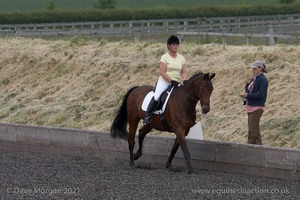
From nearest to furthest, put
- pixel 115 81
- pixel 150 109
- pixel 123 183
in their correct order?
pixel 123 183 → pixel 150 109 → pixel 115 81

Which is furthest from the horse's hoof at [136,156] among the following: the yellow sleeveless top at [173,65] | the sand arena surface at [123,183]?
the yellow sleeveless top at [173,65]

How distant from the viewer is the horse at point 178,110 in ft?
44.4

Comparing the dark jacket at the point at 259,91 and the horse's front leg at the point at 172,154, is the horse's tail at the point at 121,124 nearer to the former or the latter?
the horse's front leg at the point at 172,154

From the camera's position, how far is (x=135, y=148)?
16.0 m

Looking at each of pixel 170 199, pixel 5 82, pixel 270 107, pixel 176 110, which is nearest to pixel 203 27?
pixel 5 82

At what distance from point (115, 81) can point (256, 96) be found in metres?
8.74

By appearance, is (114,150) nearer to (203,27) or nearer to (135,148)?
(135,148)

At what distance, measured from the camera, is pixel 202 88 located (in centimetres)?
1349

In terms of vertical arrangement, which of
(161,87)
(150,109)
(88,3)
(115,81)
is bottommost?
(88,3)

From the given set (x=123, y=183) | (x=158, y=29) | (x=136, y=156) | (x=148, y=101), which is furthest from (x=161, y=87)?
(x=158, y=29)

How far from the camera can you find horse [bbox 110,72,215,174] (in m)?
13.5

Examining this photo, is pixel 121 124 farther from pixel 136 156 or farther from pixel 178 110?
pixel 178 110

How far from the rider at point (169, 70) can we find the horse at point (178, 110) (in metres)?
0.17

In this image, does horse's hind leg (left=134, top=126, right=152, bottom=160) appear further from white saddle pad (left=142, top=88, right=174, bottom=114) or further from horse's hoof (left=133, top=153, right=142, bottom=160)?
white saddle pad (left=142, top=88, right=174, bottom=114)
